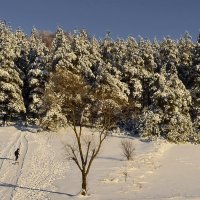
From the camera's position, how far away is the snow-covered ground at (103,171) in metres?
29.2

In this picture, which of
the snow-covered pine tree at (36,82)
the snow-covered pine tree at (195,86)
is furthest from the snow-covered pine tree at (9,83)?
the snow-covered pine tree at (195,86)

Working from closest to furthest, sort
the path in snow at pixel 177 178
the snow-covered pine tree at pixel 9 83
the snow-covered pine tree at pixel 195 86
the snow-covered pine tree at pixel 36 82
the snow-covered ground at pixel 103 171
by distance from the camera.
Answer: the path in snow at pixel 177 178, the snow-covered ground at pixel 103 171, the snow-covered pine tree at pixel 195 86, the snow-covered pine tree at pixel 9 83, the snow-covered pine tree at pixel 36 82

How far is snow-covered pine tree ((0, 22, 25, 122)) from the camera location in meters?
61.1

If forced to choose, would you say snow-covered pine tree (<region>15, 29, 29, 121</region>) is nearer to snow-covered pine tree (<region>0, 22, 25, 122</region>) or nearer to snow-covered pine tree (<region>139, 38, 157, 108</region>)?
snow-covered pine tree (<region>0, 22, 25, 122</region>)

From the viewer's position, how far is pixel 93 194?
94.6 feet

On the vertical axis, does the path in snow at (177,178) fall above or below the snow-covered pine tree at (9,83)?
below

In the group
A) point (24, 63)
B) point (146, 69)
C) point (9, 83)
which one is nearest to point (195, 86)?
point (146, 69)

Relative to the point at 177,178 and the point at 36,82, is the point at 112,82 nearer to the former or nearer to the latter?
the point at 36,82

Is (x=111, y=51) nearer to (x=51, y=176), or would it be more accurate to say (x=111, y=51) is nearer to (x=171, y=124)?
(x=171, y=124)

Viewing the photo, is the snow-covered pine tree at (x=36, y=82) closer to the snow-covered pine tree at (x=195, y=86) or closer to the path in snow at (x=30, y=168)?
the path in snow at (x=30, y=168)

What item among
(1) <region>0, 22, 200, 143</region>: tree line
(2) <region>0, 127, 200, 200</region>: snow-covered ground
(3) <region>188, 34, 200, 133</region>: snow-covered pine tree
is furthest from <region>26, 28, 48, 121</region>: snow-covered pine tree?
(3) <region>188, 34, 200, 133</region>: snow-covered pine tree

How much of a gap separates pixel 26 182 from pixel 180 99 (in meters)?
30.5

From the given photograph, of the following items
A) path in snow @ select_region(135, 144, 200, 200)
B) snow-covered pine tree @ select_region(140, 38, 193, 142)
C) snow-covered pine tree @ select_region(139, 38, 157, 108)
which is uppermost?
snow-covered pine tree @ select_region(139, 38, 157, 108)

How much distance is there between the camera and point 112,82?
61438mm
